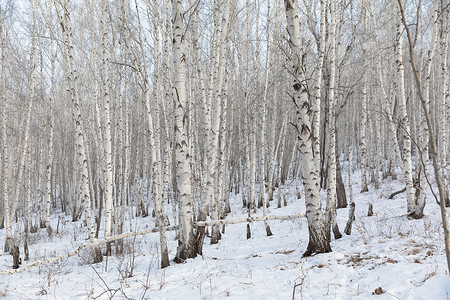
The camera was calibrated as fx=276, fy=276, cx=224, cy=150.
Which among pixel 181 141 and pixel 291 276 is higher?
pixel 181 141

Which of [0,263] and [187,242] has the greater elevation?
[187,242]

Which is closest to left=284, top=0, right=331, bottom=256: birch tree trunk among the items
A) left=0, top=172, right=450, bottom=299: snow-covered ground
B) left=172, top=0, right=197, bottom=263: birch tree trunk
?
left=0, top=172, right=450, bottom=299: snow-covered ground

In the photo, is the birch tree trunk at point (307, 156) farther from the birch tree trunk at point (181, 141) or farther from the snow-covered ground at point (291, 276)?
the birch tree trunk at point (181, 141)

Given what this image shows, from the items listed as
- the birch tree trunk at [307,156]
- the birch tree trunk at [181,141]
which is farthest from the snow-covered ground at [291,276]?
the birch tree trunk at [181,141]

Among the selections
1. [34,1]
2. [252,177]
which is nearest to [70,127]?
[34,1]

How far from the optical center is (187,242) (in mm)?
5062

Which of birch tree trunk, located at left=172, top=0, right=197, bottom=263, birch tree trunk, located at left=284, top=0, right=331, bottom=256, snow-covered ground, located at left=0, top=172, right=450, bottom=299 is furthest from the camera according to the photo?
birch tree trunk, located at left=172, top=0, right=197, bottom=263

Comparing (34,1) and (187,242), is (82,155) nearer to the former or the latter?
(187,242)

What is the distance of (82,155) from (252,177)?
6101 millimetres

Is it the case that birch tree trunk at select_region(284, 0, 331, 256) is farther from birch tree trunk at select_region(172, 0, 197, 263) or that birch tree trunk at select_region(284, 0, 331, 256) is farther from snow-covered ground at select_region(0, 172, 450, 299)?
birch tree trunk at select_region(172, 0, 197, 263)

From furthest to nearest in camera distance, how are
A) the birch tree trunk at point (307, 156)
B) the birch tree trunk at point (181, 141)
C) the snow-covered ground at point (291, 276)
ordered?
the birch tree trunk at point (181, 141), the birch tree trunk at point (307, 156), the snow-covered ground at point (291, 276)

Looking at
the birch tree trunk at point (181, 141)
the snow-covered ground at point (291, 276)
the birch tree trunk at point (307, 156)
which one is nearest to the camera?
the snow-covered ground at point (291, 276)

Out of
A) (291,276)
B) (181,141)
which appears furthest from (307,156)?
(181,141)

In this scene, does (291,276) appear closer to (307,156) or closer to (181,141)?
(307,156)
